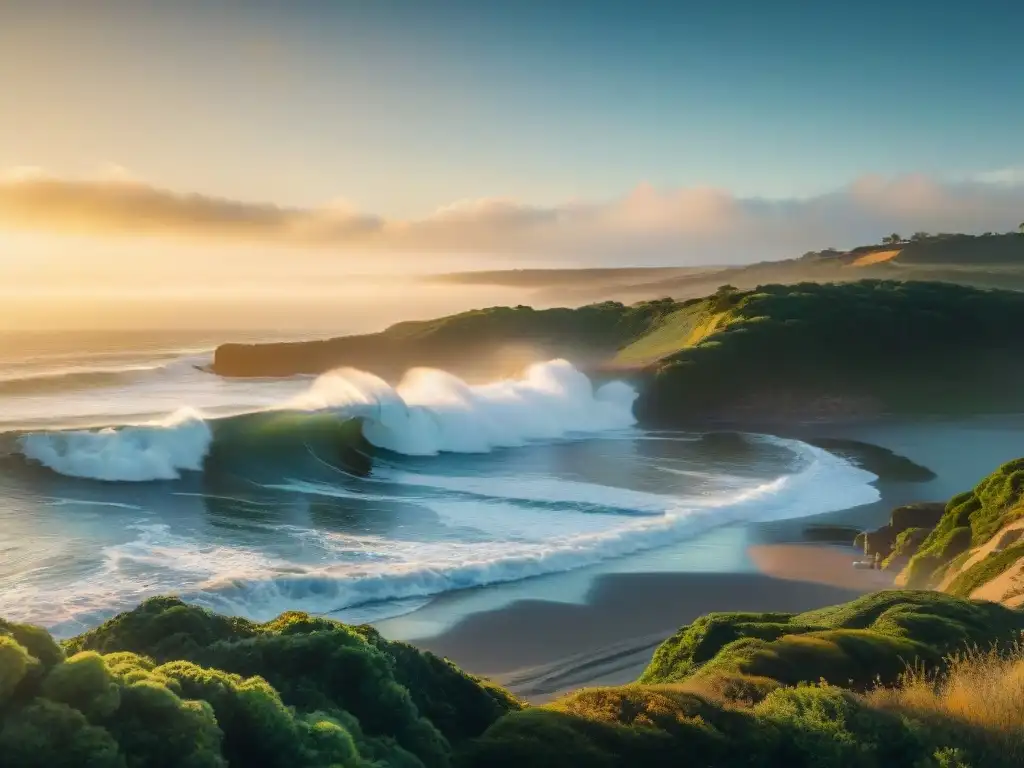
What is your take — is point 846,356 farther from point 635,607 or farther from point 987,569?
point 987,569

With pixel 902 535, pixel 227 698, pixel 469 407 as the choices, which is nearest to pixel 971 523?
pixel 902 535

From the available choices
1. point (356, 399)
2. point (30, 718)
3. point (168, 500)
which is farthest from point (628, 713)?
point (356, 399)

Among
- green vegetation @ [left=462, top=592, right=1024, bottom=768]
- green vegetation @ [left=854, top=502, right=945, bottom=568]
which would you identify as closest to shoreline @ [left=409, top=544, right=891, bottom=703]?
green vegetation @ [left=854, top=502, right=945, bottom=568]

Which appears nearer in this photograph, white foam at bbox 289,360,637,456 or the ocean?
the ocean

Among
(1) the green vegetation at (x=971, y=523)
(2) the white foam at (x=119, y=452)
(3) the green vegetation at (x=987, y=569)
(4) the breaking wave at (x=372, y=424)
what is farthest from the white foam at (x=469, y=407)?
(3) the green vegetation at (x=987, y=569)

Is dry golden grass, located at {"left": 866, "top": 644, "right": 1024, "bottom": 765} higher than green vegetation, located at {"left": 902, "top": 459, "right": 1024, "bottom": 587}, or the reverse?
dry golden grass, located at {"left": 866, "top": 644, "right": 1024, "bottom": 765}

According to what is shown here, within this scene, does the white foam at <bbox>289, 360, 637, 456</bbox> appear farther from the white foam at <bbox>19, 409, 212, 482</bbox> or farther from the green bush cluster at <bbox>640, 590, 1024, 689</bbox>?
the green bush cluster at <bbox>640, 590, 1024, 689</bbox>

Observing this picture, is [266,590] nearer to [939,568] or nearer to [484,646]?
[484,646]
